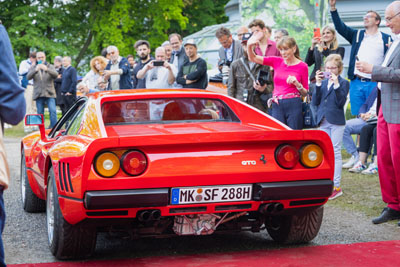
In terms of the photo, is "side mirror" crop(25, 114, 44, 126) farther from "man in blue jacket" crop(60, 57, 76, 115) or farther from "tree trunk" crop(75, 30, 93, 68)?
"tree trunk" crop(75, 30, 93, 68)

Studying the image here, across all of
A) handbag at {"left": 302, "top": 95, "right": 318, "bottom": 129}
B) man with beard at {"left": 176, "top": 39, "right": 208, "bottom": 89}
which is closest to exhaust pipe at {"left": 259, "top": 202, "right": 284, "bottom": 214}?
handbag at {"left": 302, "top": 95, "right": 318, "bottom": 129}

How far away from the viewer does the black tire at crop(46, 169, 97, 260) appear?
4.45 m

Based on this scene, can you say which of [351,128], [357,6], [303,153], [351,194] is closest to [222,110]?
[303,153]

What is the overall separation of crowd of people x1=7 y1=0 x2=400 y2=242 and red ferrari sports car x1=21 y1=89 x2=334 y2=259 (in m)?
1.44

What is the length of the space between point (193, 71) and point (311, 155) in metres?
5.10

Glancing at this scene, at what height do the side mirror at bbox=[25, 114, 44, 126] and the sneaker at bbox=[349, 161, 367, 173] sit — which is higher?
the side mirror at bbox=[25, 114, 44, 126]

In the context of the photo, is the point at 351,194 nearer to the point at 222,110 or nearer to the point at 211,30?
the point at 222,110

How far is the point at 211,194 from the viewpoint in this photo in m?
4.25

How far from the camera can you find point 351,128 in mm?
9805

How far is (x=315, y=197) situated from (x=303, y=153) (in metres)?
0.33

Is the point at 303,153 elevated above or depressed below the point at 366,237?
above

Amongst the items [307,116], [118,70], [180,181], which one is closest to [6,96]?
[180,181]

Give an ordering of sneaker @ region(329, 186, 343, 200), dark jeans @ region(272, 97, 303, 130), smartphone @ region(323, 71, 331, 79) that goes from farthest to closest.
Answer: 1. smartphone @ region(323, 71, 331, 79)
2. sneaker @ region(329, 186, 343, 200)
3. dark jeans @ region(272, 97, 303, 130)

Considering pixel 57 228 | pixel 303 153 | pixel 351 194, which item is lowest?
pixel 351 194
